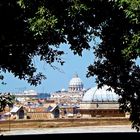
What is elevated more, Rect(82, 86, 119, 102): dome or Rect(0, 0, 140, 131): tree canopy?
Rect(82, 86, 119, 102): dome

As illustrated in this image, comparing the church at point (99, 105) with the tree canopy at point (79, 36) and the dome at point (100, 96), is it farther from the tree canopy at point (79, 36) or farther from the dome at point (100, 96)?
the tree canopy at point (79, 36)

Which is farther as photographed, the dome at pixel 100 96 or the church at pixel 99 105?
the dome at pixel 100 96

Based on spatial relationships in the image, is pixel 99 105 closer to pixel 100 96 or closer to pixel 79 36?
pixel 100 96

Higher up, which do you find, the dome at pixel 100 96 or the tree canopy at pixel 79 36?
the dome at pixel 100 96

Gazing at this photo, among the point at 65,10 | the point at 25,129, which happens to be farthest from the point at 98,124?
the point at 65,10

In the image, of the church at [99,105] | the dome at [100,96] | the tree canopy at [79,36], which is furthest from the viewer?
the dome at [100,96]

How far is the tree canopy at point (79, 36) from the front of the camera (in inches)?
423

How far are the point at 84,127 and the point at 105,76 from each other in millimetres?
21135

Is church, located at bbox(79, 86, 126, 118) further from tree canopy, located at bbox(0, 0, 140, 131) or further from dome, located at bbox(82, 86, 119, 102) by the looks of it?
tree canopy, located at bbox(0, 0, 140, 131)

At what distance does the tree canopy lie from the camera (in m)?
10.7

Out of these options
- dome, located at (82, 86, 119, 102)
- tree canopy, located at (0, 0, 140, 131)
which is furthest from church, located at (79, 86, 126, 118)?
tree canopy, located at (0, 0, 140, 131)

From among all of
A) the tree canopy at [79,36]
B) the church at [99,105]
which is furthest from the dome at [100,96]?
the tree canopy at [79,36]

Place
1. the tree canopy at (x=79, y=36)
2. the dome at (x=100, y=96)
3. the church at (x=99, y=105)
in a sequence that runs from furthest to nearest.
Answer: the dome at (x=100, y=96), the church at (x=99, y=105), the tree canopy at (x=79, y=36)

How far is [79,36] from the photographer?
11.9 m
